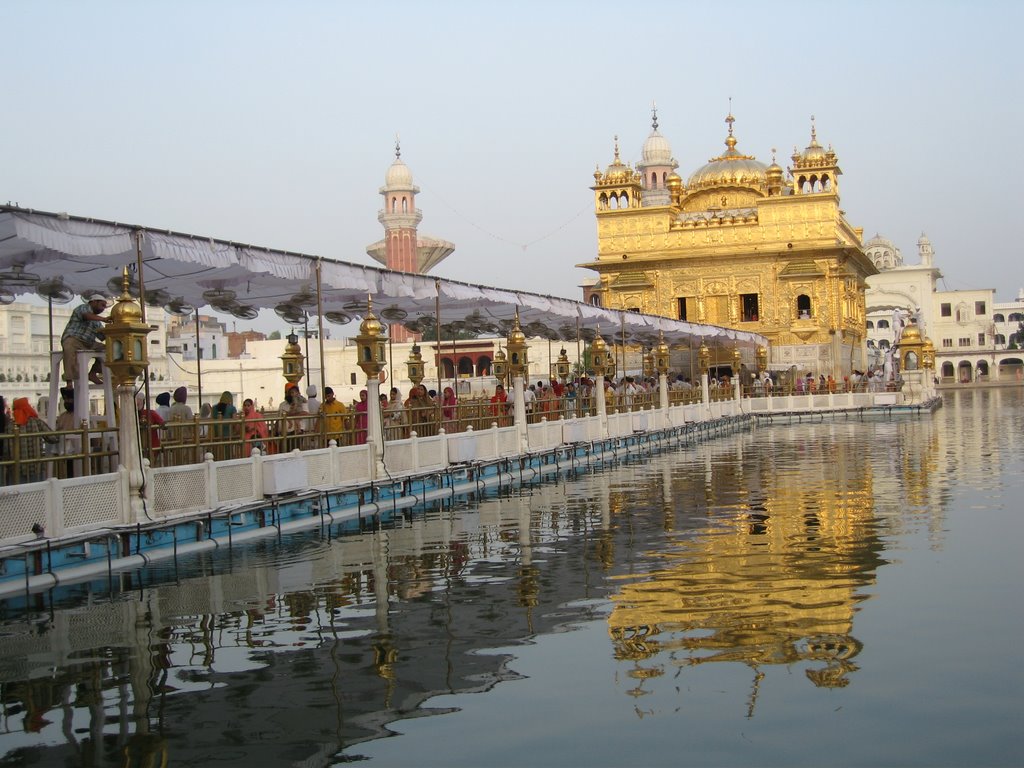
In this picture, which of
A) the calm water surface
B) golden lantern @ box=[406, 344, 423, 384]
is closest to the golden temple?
golden lantern @ box=[406, 344, 423, 384]

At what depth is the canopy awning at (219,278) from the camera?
441 inches

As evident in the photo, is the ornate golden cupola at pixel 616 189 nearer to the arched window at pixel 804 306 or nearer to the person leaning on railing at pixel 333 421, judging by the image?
the arched window at pixel 804 306

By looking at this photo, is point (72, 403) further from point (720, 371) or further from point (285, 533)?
point (720, 371)

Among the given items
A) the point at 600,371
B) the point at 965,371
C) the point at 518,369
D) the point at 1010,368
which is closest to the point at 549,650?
the point at 518,369

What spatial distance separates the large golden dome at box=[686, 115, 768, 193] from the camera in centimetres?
5522

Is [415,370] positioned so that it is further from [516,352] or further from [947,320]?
[947,320]

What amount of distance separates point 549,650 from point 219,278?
29.7 feet

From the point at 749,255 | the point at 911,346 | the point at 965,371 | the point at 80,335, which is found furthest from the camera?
the point at 965,371

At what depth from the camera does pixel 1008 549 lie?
1038 centimetres

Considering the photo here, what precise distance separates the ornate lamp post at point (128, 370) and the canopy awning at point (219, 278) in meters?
1.23

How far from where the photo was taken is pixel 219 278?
48.1 feet

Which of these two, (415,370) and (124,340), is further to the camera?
(415,370)

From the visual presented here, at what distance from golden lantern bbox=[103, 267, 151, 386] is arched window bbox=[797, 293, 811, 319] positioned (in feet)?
148

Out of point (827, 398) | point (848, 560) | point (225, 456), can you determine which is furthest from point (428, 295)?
point (827, 398)
